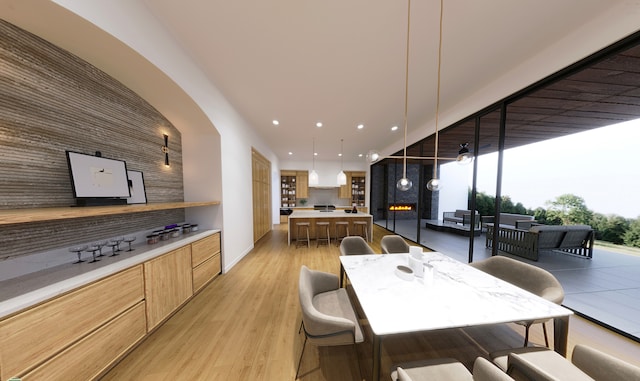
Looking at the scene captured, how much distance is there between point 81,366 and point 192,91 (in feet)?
9.58

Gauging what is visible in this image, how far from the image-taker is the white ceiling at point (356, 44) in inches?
67.8

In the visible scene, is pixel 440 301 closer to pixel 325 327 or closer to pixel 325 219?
pixel 325 327

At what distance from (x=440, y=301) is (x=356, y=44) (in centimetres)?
273

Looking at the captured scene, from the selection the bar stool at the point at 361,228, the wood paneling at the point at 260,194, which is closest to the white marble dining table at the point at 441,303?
the bar stool at the point at 361,228

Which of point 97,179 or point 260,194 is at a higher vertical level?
point 97,179

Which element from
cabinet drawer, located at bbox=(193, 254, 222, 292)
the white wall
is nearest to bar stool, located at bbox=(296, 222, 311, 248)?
cabinet drawer, located at bbox=(193, 254, 222, 292)

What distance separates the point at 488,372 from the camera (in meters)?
0.85

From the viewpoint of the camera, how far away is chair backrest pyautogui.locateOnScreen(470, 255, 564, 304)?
62.7 inches

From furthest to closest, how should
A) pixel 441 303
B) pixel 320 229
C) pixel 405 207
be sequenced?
pixel 405 207
pixel 320 229
pixel 441 303

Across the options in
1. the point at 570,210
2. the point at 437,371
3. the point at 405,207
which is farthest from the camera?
the point at 405,207

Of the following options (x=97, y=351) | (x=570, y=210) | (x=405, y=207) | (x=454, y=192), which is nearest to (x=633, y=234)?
(x=570, y=210)

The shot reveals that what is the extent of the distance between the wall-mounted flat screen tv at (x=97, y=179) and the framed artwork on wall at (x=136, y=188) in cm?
18

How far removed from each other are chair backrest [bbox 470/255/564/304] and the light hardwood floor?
2.03ft

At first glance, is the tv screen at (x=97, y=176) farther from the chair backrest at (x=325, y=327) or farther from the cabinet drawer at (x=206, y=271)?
the chair backrest at (x=325, y=327)
